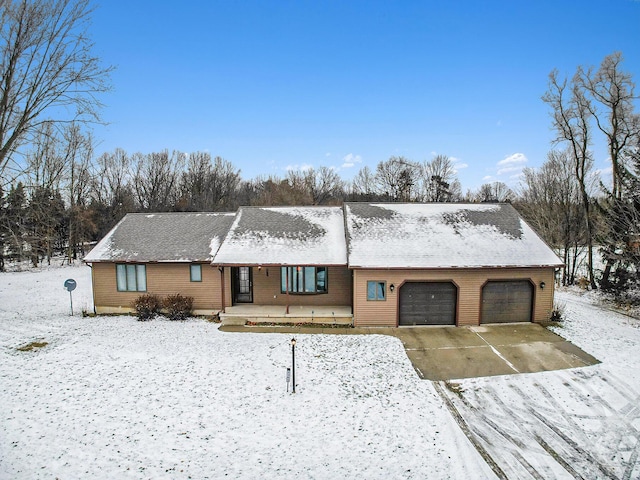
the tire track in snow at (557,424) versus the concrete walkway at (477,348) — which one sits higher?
the concrete walkway at (477,348)

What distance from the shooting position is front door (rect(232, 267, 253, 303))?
17.6 m

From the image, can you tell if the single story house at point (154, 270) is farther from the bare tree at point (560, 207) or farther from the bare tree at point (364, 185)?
the bare tree at point (364, 185)

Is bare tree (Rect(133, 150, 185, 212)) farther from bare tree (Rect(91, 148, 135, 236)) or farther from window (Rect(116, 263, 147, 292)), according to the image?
window (Rect(116, 263, 147, 292))

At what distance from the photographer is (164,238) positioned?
1825cm

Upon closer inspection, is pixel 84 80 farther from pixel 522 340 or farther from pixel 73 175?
pixel 73 175

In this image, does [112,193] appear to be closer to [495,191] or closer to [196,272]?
[196,272]

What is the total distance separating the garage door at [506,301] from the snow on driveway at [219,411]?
5110 millimetres

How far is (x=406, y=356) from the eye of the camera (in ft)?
39.7

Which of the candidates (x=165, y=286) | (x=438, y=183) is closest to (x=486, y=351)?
(x=165, y=286)

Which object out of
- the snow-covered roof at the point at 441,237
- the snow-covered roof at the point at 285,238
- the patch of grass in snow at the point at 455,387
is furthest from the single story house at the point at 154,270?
the patch of grass in snow at the point at 455,387

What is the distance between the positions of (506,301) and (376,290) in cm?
586

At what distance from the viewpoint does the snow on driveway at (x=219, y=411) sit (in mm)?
6961

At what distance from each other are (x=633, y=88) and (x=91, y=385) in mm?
30206

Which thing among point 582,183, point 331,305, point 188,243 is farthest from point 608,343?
point 188,243
